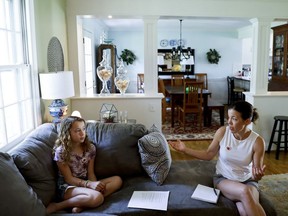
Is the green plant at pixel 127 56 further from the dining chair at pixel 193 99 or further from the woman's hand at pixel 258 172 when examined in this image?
the woman's hand at pixel 258 172

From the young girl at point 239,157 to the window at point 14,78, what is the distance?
1.76 m

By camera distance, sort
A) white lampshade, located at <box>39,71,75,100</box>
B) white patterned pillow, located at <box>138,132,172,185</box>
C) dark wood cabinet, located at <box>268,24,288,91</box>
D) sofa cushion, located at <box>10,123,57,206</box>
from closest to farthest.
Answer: sofa cushion, located at <box>10,123,57,206</box> → white patterned pillow, located at <box>138,132,172,185</box> → white lampshade, located at <box>39,71,75,100</box> → dark wood cabinet, located at <box>268,24,288,91</box>

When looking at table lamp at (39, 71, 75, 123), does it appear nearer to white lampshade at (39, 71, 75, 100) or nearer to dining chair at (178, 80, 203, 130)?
white lampshade at (39, 71, 75, 100)

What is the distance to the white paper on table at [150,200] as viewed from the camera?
1.97m

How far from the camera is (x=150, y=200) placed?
2.05m

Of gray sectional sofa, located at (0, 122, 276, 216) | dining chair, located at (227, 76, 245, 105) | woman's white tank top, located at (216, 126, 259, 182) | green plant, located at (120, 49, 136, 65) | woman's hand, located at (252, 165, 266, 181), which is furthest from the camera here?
green plant, located at (120, 49, 136, 65)

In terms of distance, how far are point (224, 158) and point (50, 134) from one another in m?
1.44

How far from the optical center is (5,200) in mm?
1434

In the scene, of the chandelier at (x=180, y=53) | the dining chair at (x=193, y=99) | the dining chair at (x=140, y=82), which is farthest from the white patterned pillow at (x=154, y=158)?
the dining chair at (x=140, y=82)

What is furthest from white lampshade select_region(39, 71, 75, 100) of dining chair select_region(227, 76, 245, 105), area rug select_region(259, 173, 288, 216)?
dining chair select_region(227, 76, 245, 105)

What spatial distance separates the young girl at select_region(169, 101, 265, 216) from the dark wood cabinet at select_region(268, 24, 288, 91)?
3.96 m

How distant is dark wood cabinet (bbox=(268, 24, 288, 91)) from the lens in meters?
5.70

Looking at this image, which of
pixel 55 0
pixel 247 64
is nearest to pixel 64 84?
pixel 55 0

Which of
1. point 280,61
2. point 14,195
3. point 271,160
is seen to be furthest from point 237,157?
point 280,61
